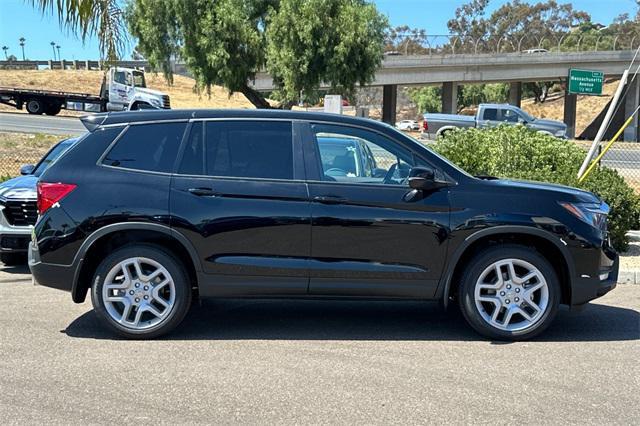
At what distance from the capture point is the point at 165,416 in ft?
13.7

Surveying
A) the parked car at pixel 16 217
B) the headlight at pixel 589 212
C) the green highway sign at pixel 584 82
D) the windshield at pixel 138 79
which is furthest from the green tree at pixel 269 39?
the headlight at pixel 589 212

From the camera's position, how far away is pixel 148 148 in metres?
5.71

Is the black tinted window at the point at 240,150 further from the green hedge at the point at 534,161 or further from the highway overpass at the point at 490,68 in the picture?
the highway overpass at the point at 490,68

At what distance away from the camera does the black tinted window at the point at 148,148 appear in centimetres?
565

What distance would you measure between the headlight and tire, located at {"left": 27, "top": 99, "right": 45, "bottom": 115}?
4258 cm

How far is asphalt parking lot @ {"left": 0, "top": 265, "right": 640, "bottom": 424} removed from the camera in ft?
14.0

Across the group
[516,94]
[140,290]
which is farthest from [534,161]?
[516,94]

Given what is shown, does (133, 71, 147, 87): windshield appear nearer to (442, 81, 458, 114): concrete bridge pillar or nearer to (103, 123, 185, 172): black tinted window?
(442, 81, 458, 114): concrete bridge pillar

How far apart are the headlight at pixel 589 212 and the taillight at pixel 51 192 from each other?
13.3 ft

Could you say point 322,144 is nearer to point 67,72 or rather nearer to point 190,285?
point 190,285

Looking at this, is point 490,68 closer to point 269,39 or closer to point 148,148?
point 269,39

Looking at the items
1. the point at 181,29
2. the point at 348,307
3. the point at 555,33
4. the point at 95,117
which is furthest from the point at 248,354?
the point at 555,33

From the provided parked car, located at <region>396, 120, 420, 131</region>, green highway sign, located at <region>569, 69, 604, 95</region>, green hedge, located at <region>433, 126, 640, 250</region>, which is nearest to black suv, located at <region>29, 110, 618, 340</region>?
green hedge, located at <region>433, 126, 640, 250</region>

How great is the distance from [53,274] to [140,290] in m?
0.72
